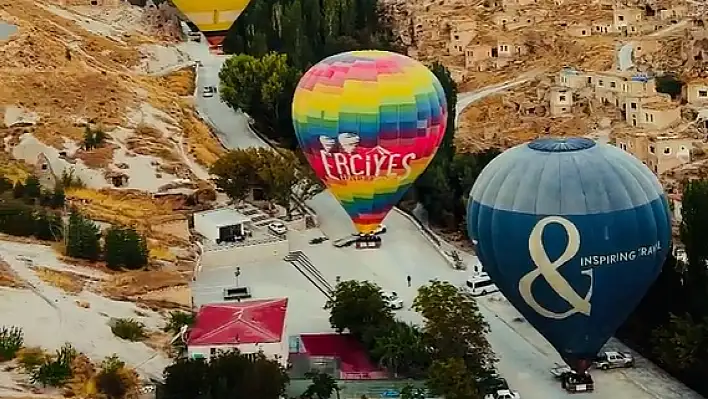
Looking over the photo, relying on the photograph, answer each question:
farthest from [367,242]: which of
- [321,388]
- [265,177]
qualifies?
[321,388]

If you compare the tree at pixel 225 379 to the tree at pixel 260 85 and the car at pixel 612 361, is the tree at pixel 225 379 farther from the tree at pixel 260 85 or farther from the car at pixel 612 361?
the tree at pixel 260 85

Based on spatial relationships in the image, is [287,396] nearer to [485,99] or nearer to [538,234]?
[538,234]

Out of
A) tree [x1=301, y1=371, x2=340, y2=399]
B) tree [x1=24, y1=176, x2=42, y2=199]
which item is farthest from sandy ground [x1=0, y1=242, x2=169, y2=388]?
tree [x1=24, y1=176, x2=42, y2=199]

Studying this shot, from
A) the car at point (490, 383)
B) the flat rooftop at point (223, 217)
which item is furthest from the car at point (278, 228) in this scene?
the car at point (490, 383)

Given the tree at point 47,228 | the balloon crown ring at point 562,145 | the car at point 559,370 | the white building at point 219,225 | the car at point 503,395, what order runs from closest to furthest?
the balloon crown ring at point 562,145, the car at point 503,395, the car at point 559,370, the tree at point 47,228, the white building at point 219,225

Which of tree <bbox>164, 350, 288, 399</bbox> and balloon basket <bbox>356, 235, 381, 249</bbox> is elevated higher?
balloon basket <bbox>356, 235, 381, 249</bbox>

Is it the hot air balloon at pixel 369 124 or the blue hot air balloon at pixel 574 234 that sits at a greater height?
the hot air balloon at pixel 369 124

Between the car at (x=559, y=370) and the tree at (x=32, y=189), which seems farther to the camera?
the tree at (x=32, y=189)

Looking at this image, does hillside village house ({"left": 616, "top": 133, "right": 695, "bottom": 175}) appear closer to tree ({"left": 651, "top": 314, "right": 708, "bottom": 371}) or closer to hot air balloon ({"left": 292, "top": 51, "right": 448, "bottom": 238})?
hot air balloon ({"left": 292, "top": 51, "right": 448, "bottom": 238})
